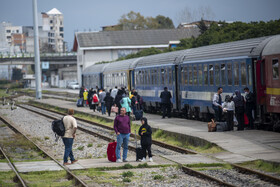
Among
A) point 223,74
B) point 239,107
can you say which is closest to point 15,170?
point 239,107

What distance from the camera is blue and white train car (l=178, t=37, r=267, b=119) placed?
857 inches

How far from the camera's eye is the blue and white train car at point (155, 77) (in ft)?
104

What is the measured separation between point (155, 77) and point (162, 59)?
5.19ft

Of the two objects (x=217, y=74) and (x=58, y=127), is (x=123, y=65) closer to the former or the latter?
(x=217, y=74)

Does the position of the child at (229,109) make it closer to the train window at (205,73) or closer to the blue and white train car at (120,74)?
the train window at (205,73)

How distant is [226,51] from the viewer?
78.8 feet

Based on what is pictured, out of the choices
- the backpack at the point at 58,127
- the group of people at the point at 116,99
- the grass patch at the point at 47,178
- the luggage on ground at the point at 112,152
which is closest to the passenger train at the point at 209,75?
the group of people at the point at 116,99

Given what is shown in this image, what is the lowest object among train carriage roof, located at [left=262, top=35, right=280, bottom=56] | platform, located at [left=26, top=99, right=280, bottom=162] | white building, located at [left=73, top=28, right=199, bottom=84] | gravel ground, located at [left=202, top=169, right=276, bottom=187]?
gravel ground, located at [left=202, top=169, right=276, bottom=187]

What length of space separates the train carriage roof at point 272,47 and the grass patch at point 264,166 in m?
5.96

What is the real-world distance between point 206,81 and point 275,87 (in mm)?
7067

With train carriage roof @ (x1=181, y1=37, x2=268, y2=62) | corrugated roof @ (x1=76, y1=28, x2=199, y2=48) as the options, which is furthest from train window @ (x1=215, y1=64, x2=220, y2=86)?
corrugated roof @ (x1=76, y1=28, x2=199, y2=48)

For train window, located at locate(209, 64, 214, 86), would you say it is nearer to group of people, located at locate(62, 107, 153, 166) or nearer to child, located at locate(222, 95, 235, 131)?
child, located at locate(222, 95, 235, 131)

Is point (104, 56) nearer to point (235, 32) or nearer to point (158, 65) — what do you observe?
point (235, 32)

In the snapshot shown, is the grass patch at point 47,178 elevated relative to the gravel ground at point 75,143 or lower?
elevated
